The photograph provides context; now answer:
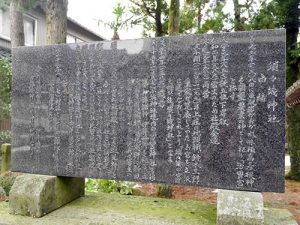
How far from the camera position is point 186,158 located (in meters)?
3.26

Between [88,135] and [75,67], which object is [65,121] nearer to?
[88,135]

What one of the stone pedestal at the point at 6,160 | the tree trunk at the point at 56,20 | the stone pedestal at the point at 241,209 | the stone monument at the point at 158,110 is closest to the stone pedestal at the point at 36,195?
the stone monument at the point at 158,110

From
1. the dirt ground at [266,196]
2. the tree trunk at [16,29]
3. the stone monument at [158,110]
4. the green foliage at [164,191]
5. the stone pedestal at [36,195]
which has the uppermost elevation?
the tree trunk at [16,29]

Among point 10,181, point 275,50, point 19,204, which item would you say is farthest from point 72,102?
point 10,181

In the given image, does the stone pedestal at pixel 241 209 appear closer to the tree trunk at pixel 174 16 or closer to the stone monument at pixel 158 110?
the stone monument at pixel 158 110

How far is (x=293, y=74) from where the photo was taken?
1228 cm

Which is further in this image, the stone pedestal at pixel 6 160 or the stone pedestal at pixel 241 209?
the stone pedestal at pixel 6 160

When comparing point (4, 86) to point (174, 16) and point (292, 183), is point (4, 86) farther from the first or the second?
point (292, 183)

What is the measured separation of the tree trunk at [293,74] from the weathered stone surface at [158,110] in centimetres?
705

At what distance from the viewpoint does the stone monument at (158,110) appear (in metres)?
3.04

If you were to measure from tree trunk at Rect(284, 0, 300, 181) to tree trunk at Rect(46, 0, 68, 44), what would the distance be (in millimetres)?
7286

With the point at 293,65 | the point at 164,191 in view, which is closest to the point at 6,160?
the point at 164,191

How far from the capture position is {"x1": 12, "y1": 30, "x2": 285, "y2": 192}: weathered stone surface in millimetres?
3039

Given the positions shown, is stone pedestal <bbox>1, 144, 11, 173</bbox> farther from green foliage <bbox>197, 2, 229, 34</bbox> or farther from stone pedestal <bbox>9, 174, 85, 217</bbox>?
green foliage <bbox>197, 2, 229, 34</bbox>
